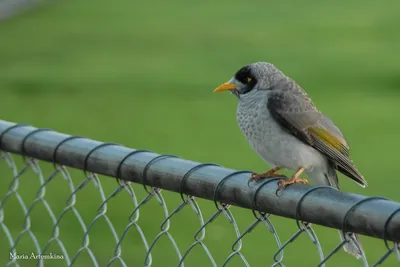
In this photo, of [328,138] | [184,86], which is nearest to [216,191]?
[328,138]

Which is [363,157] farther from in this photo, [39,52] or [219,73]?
[39,52]

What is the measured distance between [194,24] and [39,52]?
14.5 feet

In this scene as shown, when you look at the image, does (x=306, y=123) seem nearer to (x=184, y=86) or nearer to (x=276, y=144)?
(x=276, y=144)

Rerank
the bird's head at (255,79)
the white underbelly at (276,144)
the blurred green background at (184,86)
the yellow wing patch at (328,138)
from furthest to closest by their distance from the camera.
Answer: the blurred green background at (184,86)
the bird's head at (255,79)
the white underbelly at (276,144)
the yellow wing patch at (328,138)

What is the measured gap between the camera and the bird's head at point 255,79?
4.33 meters

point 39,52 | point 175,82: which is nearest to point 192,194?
point 175,82

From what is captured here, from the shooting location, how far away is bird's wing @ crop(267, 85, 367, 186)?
4.04 metres

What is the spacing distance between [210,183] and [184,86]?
1272 centimetres

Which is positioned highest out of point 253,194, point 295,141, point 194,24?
point 253,194

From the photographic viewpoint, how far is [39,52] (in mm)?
18484

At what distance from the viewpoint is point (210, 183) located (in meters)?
2.89

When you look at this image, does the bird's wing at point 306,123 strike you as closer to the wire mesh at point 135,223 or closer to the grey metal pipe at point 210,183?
the wire mesh at point 135,223

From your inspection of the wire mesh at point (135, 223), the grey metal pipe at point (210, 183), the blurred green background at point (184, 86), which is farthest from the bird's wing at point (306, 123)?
the blurred green background at point (184, 86)

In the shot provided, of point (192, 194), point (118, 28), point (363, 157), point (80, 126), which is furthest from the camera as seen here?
point (118, 28)
